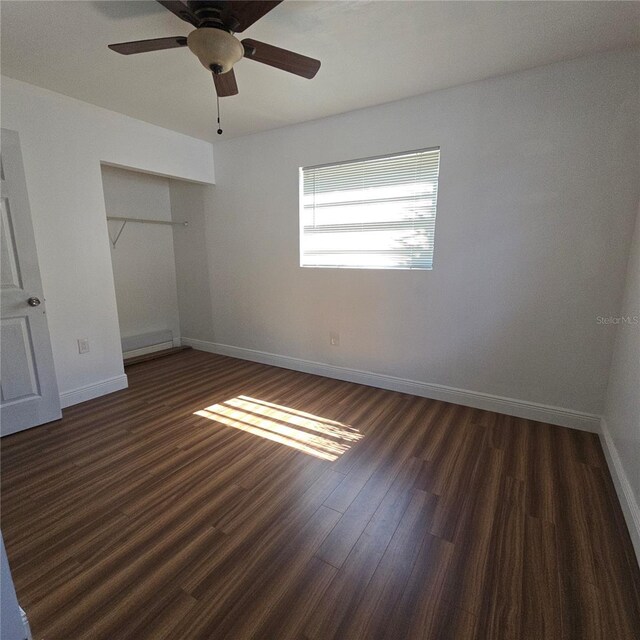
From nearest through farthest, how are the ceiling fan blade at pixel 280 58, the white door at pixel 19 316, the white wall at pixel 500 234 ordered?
1. the ceiling fan blade at pixel 280 58
2. the white wall at pixel 500 234
3. the white door at pixel 19 316

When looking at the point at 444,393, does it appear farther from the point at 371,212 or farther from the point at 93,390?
the point at 93,390

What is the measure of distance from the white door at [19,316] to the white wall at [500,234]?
2.02 m

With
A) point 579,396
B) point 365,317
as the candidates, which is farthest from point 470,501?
point 365,317

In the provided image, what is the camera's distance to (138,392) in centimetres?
306

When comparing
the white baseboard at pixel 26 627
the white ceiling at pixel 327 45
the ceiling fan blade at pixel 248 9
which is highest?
the white ceiling at pixel 327 45

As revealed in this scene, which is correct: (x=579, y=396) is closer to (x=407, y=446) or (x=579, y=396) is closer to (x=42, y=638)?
(x=407, y=446)

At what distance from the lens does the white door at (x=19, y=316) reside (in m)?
2.22

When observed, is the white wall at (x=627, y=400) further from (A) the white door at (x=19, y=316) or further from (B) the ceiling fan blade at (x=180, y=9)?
(A) the white door at (x=19, y=316)

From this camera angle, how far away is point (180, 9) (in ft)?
4.67

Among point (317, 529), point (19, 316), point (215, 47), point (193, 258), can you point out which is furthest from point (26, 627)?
point (193, 258)

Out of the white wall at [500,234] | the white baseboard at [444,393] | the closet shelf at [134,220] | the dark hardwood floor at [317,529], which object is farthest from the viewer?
the closet shelf at [134,220]

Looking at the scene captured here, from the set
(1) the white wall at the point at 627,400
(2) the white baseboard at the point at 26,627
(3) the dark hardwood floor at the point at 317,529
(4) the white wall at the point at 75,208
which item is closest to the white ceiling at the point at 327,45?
(4) the white wall at the point at 75,208

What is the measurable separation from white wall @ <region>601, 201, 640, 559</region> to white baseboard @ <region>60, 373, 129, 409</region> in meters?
3.75

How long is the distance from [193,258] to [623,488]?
4.42 m
